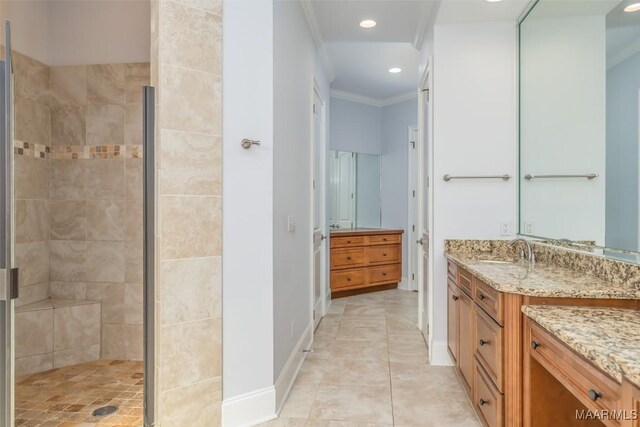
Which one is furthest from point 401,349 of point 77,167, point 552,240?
point 77,167

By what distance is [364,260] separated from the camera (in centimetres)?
533

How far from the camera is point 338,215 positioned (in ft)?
18.6

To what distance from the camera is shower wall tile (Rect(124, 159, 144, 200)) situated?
300cm

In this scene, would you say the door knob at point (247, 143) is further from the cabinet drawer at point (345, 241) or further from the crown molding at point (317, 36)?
the cabinet drawer at point (345, 241)

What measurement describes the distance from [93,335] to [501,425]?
2.83 m

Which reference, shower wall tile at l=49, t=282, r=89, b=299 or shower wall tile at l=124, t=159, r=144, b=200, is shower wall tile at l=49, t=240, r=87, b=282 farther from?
shower wall tile at l=124, t=159, r=144, b=200

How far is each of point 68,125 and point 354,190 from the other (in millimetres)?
3790

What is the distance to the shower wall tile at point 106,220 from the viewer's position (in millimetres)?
3010

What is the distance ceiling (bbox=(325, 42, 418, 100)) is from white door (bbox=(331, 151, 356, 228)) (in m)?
0.98

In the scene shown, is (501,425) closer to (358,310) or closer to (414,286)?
(358,310)

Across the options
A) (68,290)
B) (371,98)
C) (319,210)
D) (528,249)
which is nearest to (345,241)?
(319,210)

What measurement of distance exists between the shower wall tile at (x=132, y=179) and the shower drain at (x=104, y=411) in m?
1.45

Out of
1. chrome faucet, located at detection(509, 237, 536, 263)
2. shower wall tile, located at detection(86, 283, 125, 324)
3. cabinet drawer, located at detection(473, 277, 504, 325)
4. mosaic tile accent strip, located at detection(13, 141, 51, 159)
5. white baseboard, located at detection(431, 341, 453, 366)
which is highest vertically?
mosaic tile accent strip, located at detection(13, 141, 51, 159)

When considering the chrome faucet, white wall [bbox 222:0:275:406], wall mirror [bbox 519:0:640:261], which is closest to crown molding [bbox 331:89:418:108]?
wall mirror [bbox 519:0:640:261]
